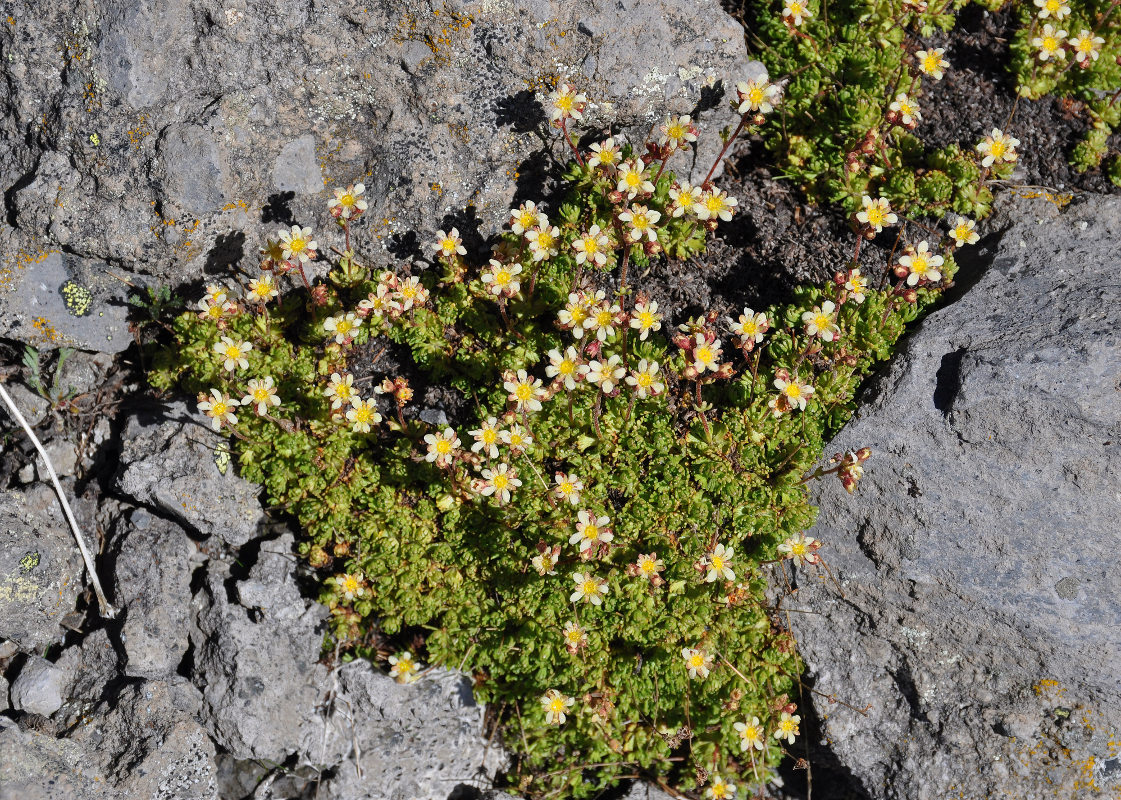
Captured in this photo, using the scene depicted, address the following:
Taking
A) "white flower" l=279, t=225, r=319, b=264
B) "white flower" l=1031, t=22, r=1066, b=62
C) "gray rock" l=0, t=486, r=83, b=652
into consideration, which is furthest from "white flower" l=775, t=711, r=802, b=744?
"white flower" l=1031, t=22, r=1066, b=62

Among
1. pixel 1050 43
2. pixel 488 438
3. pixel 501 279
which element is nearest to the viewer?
pixel 488 438

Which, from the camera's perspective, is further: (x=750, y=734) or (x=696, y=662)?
(x=750, y=734)

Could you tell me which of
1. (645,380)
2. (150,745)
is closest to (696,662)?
(645,380)

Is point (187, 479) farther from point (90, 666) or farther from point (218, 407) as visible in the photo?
point (90, 666)

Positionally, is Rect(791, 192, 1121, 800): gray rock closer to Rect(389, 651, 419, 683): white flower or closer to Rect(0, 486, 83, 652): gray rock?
Rect(389, 651, 419, 683): white flower

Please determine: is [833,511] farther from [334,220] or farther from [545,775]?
[334,220]

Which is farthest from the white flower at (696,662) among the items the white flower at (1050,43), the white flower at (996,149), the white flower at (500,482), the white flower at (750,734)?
the white flower at (1050,43)
